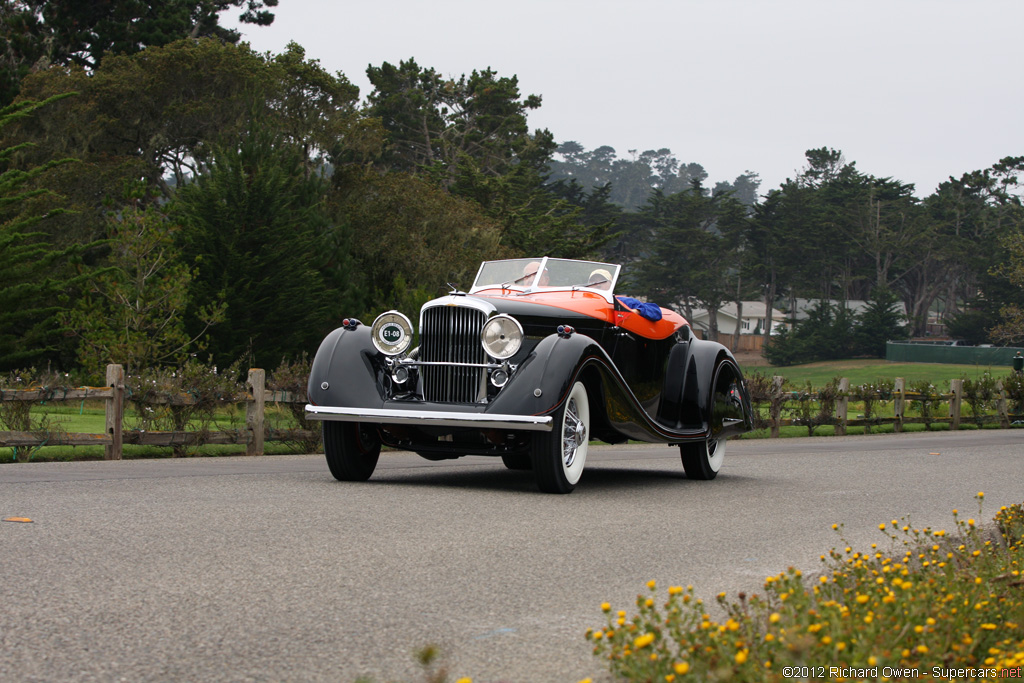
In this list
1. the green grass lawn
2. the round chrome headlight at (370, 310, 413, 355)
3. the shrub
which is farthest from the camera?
the green grass lawn

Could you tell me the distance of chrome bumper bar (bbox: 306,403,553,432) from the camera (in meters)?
8.73

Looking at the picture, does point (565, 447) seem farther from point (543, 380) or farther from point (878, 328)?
point (878, 328)

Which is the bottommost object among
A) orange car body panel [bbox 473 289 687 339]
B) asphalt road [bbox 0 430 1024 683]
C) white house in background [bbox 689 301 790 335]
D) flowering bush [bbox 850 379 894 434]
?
asphalt road [bbox 0 430 1024 683]

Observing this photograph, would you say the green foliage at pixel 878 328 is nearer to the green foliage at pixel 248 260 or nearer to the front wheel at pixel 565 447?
the green foliage at pixel 248 260

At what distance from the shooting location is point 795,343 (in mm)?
86125

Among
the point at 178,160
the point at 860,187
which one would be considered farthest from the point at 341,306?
the point at 860,187

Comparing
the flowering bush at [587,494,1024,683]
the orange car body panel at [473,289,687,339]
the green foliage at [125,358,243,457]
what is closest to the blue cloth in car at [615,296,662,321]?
the orange car body panel at [473,289,687,339]

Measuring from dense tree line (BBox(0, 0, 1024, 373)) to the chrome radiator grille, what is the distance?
Result: 1481cm

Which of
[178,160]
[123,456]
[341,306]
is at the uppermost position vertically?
[178,160]

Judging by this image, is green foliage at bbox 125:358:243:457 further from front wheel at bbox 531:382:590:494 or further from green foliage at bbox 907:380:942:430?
green foliage at bbox 907:380:942:430

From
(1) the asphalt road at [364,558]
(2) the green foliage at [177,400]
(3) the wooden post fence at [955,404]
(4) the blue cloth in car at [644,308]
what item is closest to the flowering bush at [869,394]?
(3) the wooden post fence at [955,404]

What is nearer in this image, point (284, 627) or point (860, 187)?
point (284, 627)

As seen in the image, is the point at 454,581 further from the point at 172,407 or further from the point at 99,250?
the point at 99,250

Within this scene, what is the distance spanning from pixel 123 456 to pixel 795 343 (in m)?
77.3
